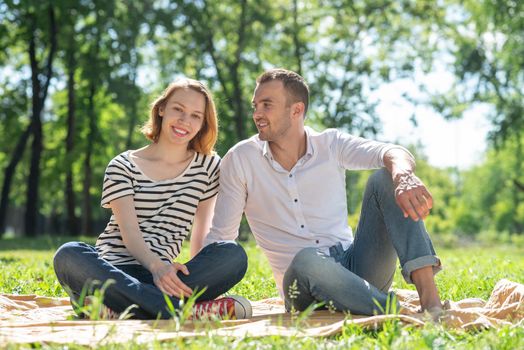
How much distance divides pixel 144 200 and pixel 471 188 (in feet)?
199

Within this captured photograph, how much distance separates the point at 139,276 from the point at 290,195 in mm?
1097

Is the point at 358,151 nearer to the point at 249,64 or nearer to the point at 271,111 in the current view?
the point at 271,111

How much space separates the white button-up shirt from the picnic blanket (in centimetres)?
50

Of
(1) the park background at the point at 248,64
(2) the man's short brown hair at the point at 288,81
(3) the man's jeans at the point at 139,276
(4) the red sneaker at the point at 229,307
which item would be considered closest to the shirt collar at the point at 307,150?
(2) the man's short brown hair at the point at 288,81

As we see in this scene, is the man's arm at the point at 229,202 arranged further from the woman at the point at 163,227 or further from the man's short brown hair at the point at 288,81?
the man's short brown hair at the point at 288,81

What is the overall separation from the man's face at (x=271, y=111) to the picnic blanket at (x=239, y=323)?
3.90ft

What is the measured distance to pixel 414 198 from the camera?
4.10 meters

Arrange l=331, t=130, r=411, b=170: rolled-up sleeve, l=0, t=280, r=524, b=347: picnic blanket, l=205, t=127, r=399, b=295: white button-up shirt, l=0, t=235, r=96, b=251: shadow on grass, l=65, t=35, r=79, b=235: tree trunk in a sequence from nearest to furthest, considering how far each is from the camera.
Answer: l=0, t=280, r=524, b=347: picnic blanket → l=331, t=130, r=411, b=170: rolled-up sleeve → l=205, t=127, r=399, b=295: white button-up shirt → l=0, t=235, r=96, b=251: shadow on grass → l=65, t=35, r=79, b=235: tree trunk

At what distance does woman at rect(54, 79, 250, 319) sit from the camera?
14.3 ft

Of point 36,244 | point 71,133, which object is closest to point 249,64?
point 71,133

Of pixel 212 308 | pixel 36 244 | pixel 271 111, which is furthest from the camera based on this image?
pixel 36 244

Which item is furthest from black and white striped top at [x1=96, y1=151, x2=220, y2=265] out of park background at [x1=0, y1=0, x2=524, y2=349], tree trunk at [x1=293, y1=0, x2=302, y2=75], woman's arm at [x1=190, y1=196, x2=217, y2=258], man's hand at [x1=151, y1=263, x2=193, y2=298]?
tree trunk at [x1=293, y1=0, x2=302, y2=75]

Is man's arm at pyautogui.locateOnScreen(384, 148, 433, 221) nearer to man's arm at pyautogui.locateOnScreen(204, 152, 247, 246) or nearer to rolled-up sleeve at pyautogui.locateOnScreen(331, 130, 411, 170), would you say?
rolled-up sleeve at pyautogui.locateOnScreen(331, 130, 411, 170)

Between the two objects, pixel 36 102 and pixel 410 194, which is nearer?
pixel 410 194
